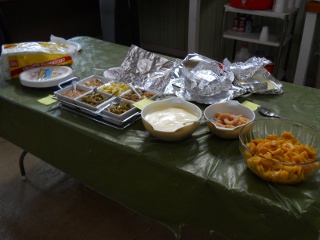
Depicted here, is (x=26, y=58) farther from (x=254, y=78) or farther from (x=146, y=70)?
(x=254, y=78)

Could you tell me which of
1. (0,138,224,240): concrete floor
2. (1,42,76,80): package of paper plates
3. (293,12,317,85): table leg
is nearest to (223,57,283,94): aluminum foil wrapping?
(0,138,224,240): concrete floor

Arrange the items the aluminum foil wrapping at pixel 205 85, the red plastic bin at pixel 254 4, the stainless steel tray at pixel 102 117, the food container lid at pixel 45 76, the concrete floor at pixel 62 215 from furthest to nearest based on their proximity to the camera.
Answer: the red plastic bin at pixel 254 4 → the concrete floor at pixel 62 215 → the food container lid at pixel 45 76 → the aluminum foil wrapping at pixel 205 85 → the stainless steel tray at pixel 102 117

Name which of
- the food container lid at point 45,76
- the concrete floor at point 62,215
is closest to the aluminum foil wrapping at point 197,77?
the food container lid at point 45,76

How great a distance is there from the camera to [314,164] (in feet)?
2.49

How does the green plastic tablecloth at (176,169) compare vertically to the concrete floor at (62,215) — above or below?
above

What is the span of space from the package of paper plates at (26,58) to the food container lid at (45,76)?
0.12 feet

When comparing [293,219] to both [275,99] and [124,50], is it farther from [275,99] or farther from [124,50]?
[124,50]

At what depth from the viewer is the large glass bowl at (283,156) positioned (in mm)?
765

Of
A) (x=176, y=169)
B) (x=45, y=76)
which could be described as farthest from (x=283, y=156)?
(x=45, y=76)

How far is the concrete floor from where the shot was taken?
1464 millimetres

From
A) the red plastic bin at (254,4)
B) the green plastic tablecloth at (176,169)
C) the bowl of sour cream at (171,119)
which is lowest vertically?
the green plastic tablecloth at (176,169)

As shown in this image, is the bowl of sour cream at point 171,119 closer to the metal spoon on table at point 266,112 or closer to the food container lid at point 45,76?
the metal spoon on table at point 266,112

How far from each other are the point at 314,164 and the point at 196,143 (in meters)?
0.35

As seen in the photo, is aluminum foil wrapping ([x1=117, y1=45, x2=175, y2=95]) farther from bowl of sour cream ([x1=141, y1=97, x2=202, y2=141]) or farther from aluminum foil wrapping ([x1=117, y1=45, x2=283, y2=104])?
bowl of sour cream ([x1=141, y1=97, x2=202, y2=141])
